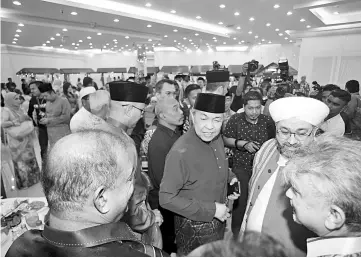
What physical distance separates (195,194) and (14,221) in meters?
1.30

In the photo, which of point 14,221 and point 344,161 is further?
point 14,221

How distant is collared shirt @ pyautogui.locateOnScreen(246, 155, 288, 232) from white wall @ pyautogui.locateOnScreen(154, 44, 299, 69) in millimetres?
17418

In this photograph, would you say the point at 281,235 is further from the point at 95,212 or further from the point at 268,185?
the point at 95,212

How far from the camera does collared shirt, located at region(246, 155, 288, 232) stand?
4.29 feet

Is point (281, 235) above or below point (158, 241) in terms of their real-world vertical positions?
above

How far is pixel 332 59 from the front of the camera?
11047 millimetres

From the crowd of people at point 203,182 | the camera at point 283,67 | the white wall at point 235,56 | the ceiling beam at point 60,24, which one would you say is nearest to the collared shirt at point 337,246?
the crowd of people at point 203,182

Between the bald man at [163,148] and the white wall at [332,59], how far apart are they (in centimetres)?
1186

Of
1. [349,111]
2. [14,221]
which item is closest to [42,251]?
[14,221]

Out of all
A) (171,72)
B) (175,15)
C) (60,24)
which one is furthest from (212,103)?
(171,72)

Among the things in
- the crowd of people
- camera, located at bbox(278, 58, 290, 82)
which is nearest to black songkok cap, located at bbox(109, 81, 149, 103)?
the crowd of people

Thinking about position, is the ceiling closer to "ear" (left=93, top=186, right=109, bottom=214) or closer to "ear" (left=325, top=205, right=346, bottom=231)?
"ear" (left=93, top=186, right=109, bottom=214)

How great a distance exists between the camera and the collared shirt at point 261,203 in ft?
4.29

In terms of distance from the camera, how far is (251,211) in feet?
4.54
